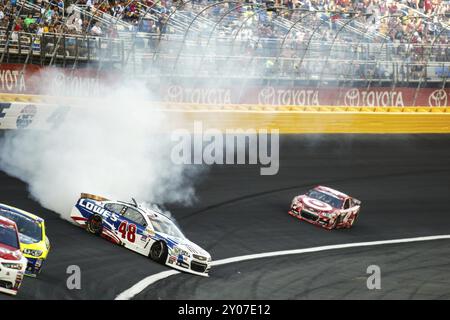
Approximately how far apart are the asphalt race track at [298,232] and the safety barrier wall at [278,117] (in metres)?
0.40

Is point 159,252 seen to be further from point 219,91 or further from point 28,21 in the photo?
point 219,91

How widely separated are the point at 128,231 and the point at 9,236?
11.3 ft

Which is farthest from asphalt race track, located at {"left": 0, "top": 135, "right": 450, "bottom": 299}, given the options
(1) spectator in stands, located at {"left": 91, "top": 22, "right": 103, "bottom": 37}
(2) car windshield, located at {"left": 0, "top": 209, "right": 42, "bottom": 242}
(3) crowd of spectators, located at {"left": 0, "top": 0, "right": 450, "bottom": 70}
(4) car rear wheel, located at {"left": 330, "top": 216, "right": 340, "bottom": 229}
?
(1) spectator in stands, located at {"left": 91, "top": 22, "right": 103, "bottom": 37}

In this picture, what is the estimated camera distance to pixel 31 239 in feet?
51.6

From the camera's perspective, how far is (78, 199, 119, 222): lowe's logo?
59.2 ft

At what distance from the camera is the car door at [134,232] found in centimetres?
1766

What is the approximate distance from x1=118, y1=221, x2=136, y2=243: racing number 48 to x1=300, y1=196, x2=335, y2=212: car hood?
5.48 meters

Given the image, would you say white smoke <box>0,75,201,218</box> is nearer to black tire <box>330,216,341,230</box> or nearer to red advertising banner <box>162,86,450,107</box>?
black tire <box>330,216,341,230</box>

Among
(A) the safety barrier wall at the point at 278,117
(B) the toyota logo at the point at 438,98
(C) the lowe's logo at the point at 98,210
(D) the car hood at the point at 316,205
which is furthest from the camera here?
(B) the toyota logo at the point at 438,98

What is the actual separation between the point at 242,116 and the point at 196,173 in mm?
4095

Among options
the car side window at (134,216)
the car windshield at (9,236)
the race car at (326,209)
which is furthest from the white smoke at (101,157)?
the car windshield at (9,236)

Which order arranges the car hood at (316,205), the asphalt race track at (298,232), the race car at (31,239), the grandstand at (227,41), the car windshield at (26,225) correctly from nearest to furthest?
the race car at (31,239) < the car windshield at (26,225) < the asphalt race track at (298,232) < the car hood at (316,205) < the grandstand at (227,41)

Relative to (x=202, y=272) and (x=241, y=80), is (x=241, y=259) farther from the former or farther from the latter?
(x=241, y=80)

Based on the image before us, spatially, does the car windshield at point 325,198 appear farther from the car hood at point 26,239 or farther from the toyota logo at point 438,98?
the toyota logo at point 438,98
